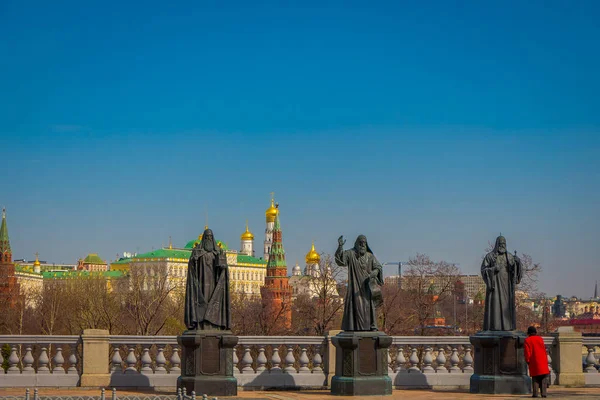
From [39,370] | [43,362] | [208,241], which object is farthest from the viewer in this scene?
[39,370]

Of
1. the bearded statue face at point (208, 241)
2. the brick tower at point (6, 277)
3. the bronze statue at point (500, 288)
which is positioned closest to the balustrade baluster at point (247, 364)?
the bearded statue face at point (208, 241)

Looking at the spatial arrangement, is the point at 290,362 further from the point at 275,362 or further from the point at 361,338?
the point at 361,338

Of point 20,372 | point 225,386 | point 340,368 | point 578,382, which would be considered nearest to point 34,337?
point 20,372

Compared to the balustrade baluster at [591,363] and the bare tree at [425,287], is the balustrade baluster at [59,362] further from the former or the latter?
the bare tree at [425,287]

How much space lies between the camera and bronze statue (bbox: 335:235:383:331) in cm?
1866

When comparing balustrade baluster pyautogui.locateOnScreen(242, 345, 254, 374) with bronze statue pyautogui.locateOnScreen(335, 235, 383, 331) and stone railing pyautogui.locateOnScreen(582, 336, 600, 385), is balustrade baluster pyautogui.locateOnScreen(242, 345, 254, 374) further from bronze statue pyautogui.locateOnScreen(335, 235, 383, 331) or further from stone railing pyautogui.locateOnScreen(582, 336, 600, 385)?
stone railing pyautogui.locateOnScreen(582, 336, 600, 385)

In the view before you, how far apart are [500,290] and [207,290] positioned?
213 inches

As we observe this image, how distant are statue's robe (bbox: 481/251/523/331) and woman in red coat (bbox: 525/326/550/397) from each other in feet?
3.94

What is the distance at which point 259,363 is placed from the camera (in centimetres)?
2067

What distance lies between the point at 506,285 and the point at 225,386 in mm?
5527

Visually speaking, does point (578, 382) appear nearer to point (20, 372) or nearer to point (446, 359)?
point (446, 359)

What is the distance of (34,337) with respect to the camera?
800 inches

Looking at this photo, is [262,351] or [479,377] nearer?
[479,377]

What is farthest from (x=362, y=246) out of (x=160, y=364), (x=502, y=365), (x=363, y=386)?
(x=160, y=364)
